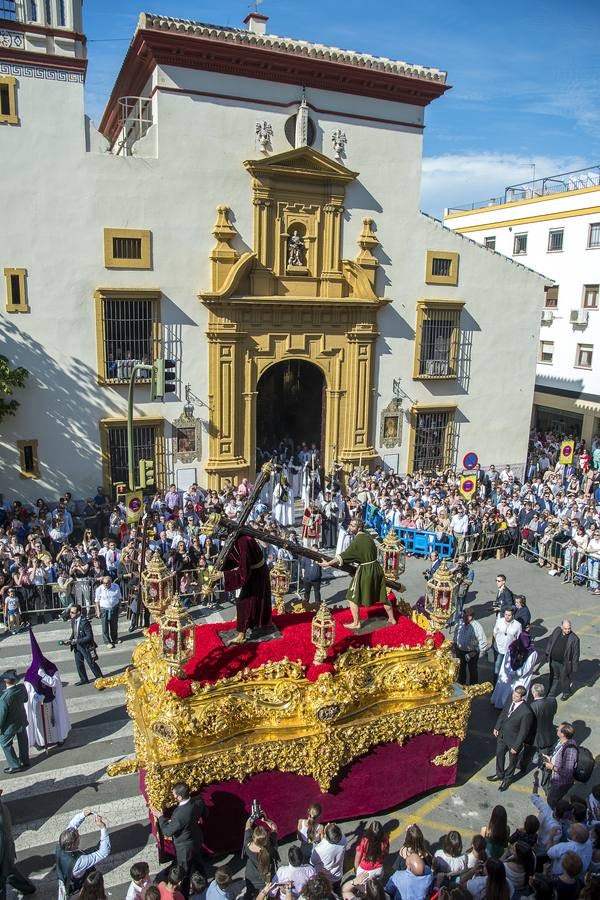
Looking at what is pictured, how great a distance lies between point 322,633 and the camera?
8727mm

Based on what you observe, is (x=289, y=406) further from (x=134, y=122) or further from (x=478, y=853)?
(x=478, y=853)

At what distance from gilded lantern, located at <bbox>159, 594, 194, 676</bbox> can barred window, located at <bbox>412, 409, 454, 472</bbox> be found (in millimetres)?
18026

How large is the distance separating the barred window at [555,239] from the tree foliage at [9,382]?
24917 millimetres

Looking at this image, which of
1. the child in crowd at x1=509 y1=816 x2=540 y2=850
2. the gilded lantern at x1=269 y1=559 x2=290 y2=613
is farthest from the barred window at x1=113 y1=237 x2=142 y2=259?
the child in crowd at x1=509 y1=816 x2=540 y2=850

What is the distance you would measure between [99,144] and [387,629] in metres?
16.5

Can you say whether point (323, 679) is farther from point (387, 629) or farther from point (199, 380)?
point (199, 380)

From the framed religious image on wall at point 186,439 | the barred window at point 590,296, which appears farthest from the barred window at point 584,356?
the framed religious image on wall at point 186,439

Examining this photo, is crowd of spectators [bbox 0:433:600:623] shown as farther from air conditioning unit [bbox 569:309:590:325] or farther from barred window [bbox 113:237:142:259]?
air conditioning unit [bbox 569:309:590:325]

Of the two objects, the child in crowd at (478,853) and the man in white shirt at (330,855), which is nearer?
the child in crowd at (478,853)

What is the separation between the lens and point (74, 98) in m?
18.9

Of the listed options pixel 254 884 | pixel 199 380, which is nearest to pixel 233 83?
pixel 199 380

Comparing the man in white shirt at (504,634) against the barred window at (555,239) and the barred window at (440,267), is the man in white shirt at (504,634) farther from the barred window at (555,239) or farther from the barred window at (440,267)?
the barred window at (555,239)

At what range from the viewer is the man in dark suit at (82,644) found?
11.9 m

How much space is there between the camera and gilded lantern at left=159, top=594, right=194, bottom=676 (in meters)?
8.12
